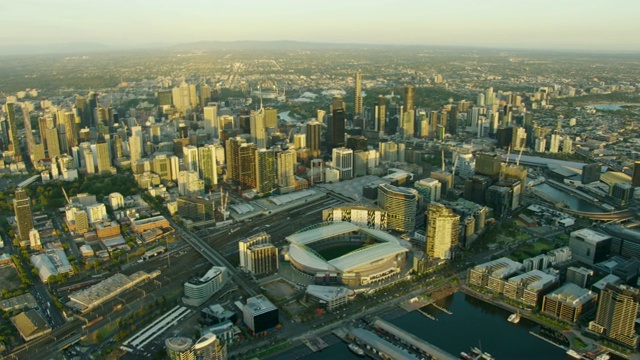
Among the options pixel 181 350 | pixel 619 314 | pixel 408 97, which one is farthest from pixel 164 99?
pixel 619 314

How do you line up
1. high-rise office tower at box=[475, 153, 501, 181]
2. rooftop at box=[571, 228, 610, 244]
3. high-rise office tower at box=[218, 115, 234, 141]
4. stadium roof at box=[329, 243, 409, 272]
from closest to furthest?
stadium roof at box=[329, 243, 409, 272] < rooftop at box=[571, 228, 610, 244] < high-rise office tower at box=[475, 153, 501, 181] < high-rise office tower at box=[218, 115, 234, 141]

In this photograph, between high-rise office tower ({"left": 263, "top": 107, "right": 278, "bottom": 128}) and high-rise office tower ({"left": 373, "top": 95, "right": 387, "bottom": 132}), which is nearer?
high-rise office tower ({"left": 263, "top": 107, "right": 278, "bottom": 128})

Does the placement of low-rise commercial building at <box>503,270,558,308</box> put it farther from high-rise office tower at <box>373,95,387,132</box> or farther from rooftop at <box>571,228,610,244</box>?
high-rise office tower at <box>373,95,387,132</box>

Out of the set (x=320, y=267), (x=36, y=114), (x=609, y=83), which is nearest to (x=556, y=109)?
(x=609, y=83)

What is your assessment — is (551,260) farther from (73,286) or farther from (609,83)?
(609,83)

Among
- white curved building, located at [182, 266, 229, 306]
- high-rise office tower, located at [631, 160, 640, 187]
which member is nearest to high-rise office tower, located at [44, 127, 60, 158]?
white curved building, located at [182, 266, 229, 306]

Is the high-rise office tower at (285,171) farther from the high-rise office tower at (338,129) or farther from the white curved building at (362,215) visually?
the high-rise office tower at (338,129)

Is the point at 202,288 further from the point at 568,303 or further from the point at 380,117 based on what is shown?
the point at 380,117

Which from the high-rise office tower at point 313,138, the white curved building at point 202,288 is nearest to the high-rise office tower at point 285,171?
the high-rise office tower at point 313,138
